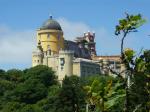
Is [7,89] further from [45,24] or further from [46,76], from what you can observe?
[45,24]

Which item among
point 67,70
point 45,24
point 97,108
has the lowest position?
point 97,108

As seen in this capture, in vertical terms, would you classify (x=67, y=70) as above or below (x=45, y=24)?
below

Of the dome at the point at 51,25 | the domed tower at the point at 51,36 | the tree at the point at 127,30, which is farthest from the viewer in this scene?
the dome at the point at 51,25

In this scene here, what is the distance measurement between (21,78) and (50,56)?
8474 mm

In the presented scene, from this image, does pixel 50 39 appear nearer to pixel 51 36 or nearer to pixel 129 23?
pixel 51 36

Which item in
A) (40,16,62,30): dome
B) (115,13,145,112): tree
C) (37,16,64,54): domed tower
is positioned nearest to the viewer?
(115,13,145,112): tree

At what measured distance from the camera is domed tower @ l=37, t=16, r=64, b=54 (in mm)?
113375

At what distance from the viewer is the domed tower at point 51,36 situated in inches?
4464

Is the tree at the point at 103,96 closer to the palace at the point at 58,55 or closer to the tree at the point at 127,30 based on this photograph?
the tree at the point at 127,30

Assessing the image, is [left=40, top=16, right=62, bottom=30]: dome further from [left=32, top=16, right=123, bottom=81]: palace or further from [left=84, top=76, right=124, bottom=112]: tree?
[left=84, top=76, right=124, bottom=112]: tree

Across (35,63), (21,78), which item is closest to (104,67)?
(21,78)

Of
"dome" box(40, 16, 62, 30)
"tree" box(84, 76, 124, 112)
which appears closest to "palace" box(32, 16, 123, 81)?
"dome" box(40, 16, 62, 30)

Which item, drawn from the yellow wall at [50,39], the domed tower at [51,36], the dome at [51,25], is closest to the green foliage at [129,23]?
the domed tower at [51,36]

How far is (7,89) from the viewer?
95.2 metres
